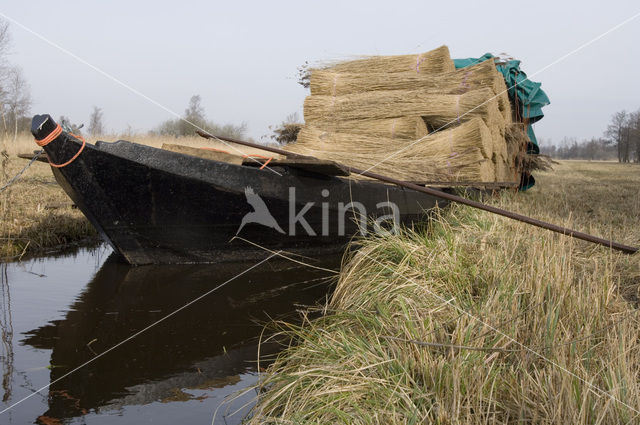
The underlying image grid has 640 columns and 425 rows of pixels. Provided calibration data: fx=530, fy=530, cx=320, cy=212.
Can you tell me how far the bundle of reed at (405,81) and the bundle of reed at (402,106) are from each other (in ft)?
0.57

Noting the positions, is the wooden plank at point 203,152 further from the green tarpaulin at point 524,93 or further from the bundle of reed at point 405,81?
the green tarpaulin at point 524,93

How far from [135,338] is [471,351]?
179cm

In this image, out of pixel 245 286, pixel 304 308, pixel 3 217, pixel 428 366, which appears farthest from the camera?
pixel 3 217

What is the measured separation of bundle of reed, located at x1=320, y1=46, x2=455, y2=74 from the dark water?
382cm

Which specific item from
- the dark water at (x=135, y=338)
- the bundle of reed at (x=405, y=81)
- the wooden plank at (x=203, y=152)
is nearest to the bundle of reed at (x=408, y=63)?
the bundle of reed at (x=405, y=81)

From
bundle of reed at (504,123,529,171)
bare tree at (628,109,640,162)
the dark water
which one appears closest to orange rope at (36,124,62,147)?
the dark water

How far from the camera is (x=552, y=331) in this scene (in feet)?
7.34

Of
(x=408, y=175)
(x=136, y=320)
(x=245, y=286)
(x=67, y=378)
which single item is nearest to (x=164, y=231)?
(x=245, y=286)

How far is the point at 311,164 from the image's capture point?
4.20m

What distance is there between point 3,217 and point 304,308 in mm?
3533

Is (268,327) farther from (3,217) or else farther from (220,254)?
(3,217)

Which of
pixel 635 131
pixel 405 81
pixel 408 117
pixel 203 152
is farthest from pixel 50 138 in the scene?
pixel 635 131

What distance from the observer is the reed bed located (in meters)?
1.78

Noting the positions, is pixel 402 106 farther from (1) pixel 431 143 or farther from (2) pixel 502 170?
(2) pixel 502 170
